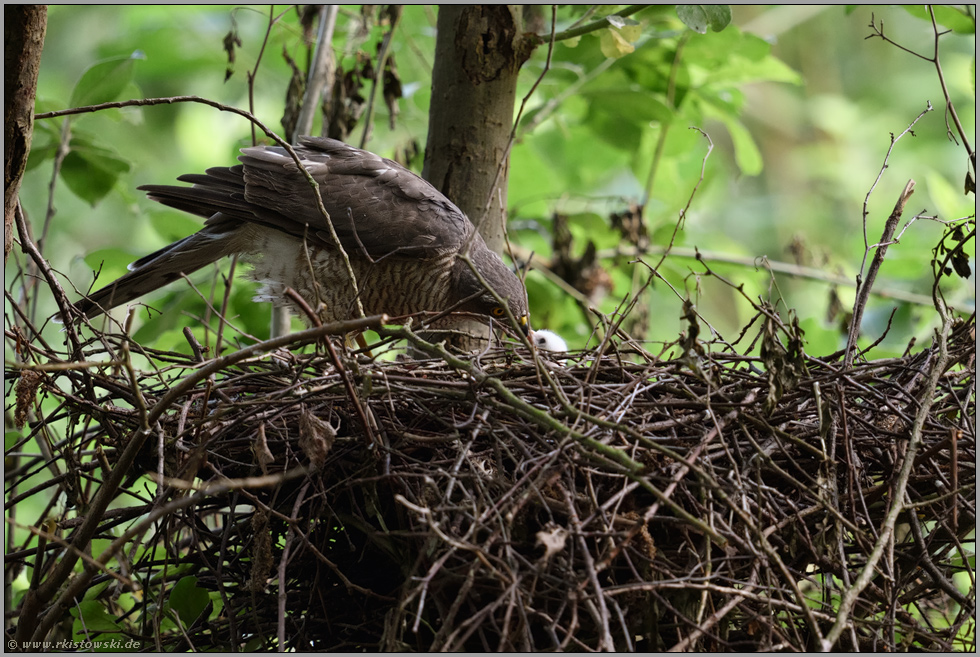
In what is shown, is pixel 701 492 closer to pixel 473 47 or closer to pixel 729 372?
pixel 729 372

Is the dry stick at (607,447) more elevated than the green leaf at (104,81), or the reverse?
the green leaf at (104,81)

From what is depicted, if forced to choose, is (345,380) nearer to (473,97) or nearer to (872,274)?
(872,274)

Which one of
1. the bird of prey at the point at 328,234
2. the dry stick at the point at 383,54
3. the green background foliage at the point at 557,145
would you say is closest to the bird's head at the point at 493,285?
the bird of prey at the point at 328,234

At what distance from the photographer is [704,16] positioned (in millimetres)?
3125

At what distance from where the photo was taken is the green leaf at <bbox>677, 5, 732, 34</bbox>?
3102 mm

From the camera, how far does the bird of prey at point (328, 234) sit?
365cm

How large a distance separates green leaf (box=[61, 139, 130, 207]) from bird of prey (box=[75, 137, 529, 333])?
17.4 inches

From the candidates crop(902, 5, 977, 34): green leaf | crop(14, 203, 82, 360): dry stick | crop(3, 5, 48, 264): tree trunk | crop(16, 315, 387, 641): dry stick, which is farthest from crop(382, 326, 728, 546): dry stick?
crop(902, 5, 977, 34): green leaf

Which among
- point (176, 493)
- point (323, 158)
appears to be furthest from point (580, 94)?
point (176, 493)

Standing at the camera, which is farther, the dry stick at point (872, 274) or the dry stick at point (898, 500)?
the dry stick at point (872, 274)

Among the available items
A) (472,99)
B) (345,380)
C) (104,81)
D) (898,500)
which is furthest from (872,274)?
(104,81)

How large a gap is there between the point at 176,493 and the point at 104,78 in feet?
6.92

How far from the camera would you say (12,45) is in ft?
6.29

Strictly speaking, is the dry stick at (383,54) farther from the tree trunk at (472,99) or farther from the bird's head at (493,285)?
the bird's head at (493,285)
